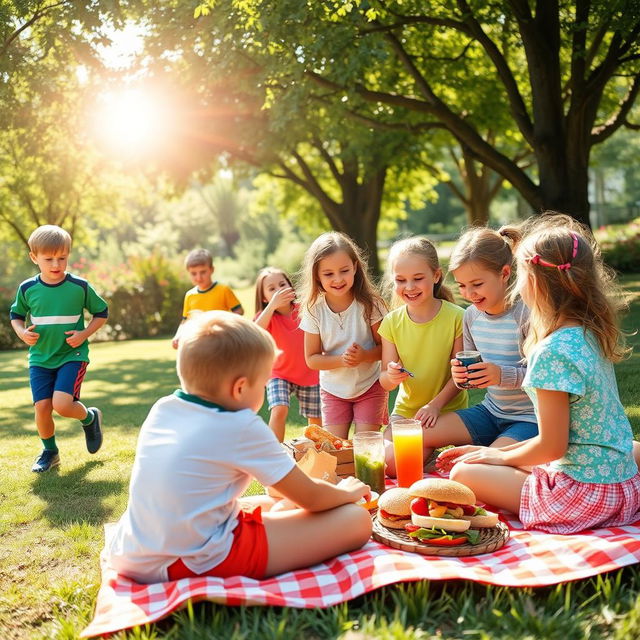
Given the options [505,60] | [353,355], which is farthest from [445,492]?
[505,60]

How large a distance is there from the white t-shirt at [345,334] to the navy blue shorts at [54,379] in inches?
73.2

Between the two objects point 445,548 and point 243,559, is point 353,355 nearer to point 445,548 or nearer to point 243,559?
point 445,548

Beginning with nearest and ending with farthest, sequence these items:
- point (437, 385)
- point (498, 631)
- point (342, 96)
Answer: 1. point (498, 631)
2. point (437, 385)
3. point (342, 96)

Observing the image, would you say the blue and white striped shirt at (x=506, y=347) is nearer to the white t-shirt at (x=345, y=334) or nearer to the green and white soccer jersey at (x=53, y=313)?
the white t-shirt at (x=345, y=334)

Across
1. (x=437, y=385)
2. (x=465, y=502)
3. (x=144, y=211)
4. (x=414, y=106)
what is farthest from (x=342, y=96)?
(x=144, y=211)

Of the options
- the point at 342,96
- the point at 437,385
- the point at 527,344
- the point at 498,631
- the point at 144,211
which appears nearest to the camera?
the point at 498,631

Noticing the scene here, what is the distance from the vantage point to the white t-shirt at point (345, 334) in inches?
210

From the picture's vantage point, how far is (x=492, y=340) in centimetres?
463

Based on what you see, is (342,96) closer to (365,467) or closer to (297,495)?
(365,467)

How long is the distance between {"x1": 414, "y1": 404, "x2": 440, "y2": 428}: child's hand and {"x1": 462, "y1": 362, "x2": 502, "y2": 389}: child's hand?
1.60ft

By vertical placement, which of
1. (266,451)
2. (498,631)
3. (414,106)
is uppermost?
(414,106)

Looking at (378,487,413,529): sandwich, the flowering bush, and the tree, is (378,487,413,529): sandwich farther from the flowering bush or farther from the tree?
the flowering bush

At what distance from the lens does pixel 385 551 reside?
329cm

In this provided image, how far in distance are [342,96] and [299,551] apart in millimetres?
9274
